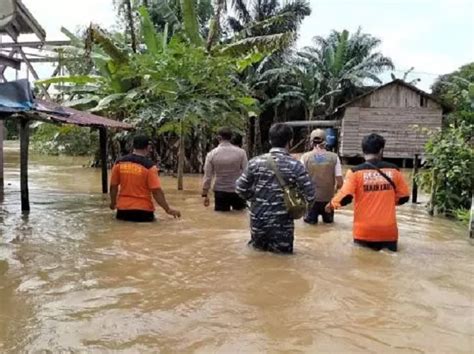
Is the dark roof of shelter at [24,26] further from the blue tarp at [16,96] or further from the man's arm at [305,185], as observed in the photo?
the man's arm at [305,185]

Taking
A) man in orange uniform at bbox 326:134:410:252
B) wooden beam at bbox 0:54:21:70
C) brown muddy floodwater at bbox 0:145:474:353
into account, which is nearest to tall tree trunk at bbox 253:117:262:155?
wooden beam at bbox 0:54:21:70

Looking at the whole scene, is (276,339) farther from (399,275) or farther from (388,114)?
Answer: (388,114)

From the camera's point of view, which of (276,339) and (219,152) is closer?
(276,339)

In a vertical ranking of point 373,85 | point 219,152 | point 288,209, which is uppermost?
point 373,85

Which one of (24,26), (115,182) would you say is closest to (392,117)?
(24,26)

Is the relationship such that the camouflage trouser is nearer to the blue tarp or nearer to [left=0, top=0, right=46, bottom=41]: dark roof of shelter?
the blue tarp

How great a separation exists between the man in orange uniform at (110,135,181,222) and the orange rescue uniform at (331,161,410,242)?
2847mm

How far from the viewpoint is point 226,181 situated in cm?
966

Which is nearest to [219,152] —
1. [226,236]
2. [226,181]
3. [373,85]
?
[226,181]

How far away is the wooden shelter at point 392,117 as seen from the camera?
90.7 feet

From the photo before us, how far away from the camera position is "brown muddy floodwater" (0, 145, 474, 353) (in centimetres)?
389

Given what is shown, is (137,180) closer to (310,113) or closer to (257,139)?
(257,139)

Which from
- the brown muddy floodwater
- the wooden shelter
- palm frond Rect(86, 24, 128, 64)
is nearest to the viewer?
the brown muddy floodwater

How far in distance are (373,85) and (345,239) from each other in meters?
27.1
